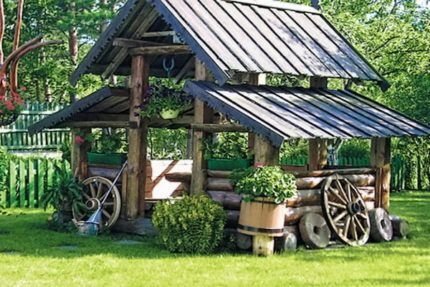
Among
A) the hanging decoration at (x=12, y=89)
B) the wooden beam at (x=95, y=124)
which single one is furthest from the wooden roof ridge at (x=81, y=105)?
the hanging decoration at (x=12, y=89)

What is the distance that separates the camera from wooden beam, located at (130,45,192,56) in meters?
14.5

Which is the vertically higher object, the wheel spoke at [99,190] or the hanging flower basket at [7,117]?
the hanging flower basket at [7,117]

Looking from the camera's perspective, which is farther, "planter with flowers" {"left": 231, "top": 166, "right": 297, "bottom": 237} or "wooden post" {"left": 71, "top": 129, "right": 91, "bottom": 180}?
"wooden post" {"left": 71, "top": 129, "right": 91, "bottom": 180}

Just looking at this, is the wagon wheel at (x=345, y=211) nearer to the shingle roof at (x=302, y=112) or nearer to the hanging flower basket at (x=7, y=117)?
the shingle roof at (x=302, y=112)

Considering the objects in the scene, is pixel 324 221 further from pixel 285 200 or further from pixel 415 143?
pixel 415 143

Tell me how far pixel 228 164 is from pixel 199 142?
0.68 m

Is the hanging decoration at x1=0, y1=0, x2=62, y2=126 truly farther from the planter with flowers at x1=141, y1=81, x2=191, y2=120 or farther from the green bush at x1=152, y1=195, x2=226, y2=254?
the green bush at x1=152, y1=195, x2=226, y2=254

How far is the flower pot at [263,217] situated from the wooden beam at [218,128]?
1.46 m

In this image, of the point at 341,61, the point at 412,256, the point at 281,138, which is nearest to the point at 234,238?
the point at 281,138

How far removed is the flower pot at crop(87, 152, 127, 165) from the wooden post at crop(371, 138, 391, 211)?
4.73m

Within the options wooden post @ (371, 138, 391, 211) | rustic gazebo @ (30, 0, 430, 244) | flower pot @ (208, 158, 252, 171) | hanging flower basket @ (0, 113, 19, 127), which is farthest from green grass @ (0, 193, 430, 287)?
hanging flower basket @ (0, 113, 19, 127)

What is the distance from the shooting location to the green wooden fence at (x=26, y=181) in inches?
760

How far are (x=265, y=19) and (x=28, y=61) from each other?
15303mm

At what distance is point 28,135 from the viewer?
1193 inches
